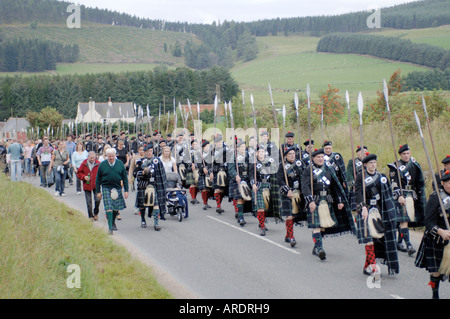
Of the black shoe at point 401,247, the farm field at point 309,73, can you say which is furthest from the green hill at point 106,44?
the black shoe at point 401,247

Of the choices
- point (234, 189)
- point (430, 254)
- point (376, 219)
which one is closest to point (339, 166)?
point (376, 219)

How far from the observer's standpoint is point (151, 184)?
12.9 meters

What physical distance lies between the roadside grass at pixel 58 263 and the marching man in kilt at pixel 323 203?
Result: 10.1 feet

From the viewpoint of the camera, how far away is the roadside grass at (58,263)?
21.3ft

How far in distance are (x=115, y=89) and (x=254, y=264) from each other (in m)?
94.7

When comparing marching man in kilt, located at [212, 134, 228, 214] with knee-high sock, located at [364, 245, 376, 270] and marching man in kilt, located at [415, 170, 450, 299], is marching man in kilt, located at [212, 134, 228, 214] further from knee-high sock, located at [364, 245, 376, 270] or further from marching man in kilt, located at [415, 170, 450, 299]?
marching man in kilt, located at [415, 170, 450, 299]

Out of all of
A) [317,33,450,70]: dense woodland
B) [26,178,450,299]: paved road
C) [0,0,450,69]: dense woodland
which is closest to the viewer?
[26,178,450,299]: paved road

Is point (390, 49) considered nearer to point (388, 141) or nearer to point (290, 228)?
point (388, 141)

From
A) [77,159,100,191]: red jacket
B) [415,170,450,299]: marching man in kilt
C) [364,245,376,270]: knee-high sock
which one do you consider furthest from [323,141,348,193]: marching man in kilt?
[77,159,100,191]: red jacket

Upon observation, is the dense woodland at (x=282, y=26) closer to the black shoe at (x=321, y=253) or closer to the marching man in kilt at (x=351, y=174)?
the marching man in kilt at (x=351, y=174)

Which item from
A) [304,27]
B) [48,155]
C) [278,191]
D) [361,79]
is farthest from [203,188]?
[304,27]

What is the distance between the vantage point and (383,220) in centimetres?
853

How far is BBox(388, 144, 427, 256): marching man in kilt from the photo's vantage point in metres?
10.3

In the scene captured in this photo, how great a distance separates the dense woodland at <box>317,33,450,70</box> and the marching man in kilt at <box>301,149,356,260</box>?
212ft
